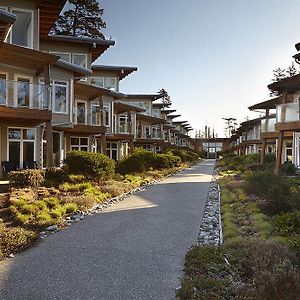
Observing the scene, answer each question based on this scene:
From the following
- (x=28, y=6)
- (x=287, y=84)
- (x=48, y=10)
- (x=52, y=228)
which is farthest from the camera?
(x=287, y=84)

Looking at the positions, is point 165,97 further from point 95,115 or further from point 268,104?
point 95,115

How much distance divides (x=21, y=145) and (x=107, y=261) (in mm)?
14509

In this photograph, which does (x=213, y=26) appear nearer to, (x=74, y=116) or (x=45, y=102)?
(x=45, y=102)

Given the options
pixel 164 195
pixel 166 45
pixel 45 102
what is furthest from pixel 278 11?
pixel 45 102

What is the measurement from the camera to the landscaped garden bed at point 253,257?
191 inches

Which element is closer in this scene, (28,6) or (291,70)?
(28,6)

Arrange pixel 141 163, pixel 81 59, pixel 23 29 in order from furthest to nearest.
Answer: pixel 81 59, pixel 141 163, pixel 23 29

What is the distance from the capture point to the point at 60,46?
2553cm

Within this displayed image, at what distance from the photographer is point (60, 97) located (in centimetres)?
2111

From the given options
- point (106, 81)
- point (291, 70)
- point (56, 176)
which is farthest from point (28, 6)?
point (291, 70)

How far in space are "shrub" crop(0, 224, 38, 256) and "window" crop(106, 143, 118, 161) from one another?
27.9 metres

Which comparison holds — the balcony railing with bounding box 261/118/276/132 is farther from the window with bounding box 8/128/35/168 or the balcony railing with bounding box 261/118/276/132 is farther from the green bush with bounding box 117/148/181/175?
the window with bounding box 8/128/35/168

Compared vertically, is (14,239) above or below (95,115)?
below

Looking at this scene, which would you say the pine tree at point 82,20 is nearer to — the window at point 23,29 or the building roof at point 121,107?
the building roof at point 121,107
